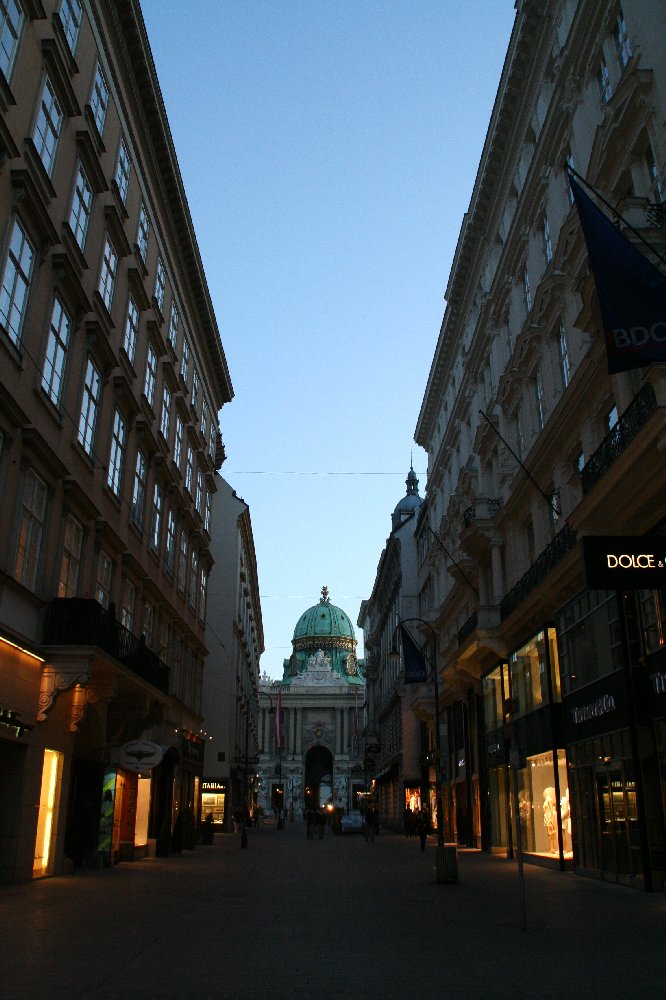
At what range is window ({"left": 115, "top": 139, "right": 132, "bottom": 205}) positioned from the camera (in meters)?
26.2

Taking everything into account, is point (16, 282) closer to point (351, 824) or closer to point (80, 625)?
point (80, 625)

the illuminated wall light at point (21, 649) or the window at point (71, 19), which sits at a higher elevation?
the window at point (71, 19)

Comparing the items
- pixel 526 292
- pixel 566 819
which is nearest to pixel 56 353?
pixel 526 292

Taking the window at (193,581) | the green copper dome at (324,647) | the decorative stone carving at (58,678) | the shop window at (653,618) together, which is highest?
the green copper dome at (324,647)

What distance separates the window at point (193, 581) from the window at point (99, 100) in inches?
802

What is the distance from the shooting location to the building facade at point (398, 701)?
56.0m

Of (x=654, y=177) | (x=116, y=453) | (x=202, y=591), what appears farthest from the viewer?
(x=202, y=591)

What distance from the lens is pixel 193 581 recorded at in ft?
132

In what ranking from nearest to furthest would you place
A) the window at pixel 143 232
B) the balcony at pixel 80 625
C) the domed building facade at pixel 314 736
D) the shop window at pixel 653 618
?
the shop window at pixel 653 618, the balcony at pixel 80 625, the window at pixel 143 232, the domed building facade at pixel 314 736

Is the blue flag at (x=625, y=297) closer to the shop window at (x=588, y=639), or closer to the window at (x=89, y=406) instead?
the shop window at (x=588, y=639)

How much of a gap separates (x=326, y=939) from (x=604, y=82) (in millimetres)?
20525

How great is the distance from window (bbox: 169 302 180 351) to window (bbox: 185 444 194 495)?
5.13 metres

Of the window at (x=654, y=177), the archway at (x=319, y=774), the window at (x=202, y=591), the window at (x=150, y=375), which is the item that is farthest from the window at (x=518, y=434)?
the archway at (x=319, y=774)

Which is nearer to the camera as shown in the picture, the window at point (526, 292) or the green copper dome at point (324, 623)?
the window at point (526, 292)
